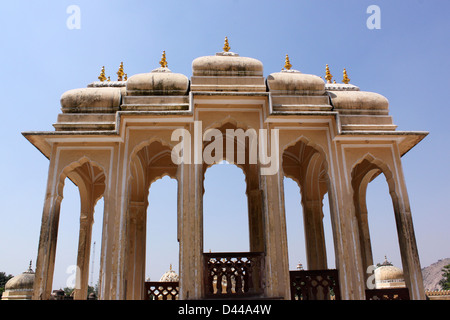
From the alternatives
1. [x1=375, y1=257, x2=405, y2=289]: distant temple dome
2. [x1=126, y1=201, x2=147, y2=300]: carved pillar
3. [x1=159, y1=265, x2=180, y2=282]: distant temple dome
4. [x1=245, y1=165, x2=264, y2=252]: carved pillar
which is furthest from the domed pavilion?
[x1=375, y1=257, x2=405, y2=289]: distant temple dome

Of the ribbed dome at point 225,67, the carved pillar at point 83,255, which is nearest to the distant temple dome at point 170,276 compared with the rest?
the carved pillar at point 83,255

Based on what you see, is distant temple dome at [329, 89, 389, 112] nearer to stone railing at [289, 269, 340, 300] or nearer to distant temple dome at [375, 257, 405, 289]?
stone railing at [289, 269, 340, 300]

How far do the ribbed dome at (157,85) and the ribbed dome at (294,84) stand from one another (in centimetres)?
231

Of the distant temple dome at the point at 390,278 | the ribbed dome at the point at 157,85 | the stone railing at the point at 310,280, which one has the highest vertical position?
the ribbed dome at the point at 157,85

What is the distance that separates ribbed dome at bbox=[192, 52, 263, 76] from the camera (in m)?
10.9

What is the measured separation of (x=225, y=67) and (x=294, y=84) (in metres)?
1.90

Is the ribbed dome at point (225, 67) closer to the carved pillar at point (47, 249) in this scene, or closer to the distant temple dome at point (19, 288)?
the carved pillar at point (47, 249)

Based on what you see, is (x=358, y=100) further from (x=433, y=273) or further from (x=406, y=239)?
(x=433, y=273)

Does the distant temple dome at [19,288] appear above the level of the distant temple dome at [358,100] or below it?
below

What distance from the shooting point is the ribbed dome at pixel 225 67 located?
35.9ft

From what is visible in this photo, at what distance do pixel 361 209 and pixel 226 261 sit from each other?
5.78m

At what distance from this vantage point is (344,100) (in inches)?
438

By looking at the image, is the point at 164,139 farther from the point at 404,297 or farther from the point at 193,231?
the point at 404,297
